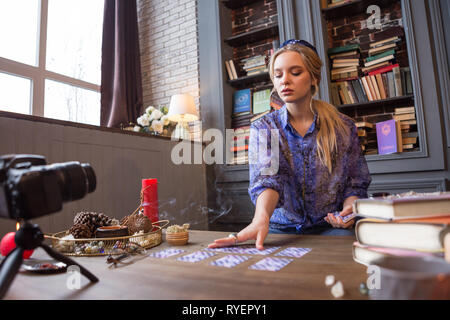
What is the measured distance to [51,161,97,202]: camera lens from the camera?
46cm

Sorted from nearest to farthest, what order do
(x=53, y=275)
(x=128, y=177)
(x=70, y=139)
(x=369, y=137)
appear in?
(x=53, y=275)
(x=70, y=139)
(x=128, y=177)
(x=369, y=137)

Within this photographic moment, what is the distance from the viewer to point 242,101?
3148 millimetres

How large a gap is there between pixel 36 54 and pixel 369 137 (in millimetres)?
3358

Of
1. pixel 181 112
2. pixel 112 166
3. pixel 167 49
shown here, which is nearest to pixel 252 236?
pixel 112 166

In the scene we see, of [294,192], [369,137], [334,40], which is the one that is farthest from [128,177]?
[334,40]

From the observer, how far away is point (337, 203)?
1.23 meters

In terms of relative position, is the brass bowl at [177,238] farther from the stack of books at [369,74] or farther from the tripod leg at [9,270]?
the stack of books at [369,74]

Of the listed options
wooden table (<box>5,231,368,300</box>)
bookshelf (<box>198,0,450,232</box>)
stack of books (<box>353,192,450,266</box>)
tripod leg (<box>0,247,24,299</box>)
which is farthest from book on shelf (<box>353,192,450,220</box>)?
bookshelf (<box>198,0,450,232</box>)

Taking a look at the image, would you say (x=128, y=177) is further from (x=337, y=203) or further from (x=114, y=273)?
(x=114, y=273)

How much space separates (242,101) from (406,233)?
9.28 feet

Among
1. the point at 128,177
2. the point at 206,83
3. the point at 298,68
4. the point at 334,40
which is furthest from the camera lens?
the point at 206,83

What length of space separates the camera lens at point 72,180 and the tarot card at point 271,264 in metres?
0.34

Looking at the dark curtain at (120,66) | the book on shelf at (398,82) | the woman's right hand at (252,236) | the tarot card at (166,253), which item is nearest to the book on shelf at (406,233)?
the woman's right hand at (252,236)

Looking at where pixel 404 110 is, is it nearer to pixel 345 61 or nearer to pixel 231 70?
pixel 345 61
